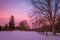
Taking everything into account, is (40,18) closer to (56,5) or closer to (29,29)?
(56,5)

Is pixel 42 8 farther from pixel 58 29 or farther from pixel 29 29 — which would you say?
pixel 29 29

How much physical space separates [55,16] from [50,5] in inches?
83.8

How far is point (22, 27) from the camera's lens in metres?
48.0

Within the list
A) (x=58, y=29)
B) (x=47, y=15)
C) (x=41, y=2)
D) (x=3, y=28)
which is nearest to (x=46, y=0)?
(x=41, y=2)

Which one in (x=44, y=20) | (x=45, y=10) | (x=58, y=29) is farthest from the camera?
(x=58, y=29)

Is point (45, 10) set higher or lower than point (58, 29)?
higher

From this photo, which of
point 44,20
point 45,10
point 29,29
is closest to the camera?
point 45,10

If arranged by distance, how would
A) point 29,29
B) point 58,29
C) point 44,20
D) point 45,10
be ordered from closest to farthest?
point 45,10
point 44,20
point 58,29
point 29,29

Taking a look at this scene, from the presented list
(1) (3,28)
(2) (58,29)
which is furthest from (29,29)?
(2) (58,29)

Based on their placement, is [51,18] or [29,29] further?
[29,29]

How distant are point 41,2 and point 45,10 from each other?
5.71ft

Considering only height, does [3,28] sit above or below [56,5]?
below

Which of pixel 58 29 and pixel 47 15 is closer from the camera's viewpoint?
pixel 47 15

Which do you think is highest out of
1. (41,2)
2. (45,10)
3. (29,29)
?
(41,2)
